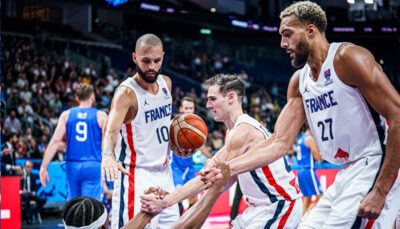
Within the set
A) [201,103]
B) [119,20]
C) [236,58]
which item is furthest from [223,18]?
[201,103]

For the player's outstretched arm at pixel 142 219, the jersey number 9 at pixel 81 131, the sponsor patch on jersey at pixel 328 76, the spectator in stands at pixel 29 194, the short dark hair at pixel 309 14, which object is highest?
the short dark hair at pixel 309 14

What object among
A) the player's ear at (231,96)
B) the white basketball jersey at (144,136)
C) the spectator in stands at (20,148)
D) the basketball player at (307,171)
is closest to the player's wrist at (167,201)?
the player's ear at (231,96)

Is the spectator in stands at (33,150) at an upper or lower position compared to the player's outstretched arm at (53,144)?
lower

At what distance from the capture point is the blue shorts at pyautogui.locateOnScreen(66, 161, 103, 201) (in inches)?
252

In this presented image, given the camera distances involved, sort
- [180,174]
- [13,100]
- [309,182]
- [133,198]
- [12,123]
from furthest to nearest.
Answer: [13,100], [12,123], [309,182], [180,174], [133,198]

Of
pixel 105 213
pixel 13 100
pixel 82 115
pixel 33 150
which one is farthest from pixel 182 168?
pixel 13 100

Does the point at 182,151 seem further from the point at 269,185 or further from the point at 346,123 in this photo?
the point at 346,123

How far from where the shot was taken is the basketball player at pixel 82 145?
6.41 m

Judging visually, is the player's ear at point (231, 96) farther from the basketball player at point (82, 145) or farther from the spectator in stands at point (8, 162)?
the spectator in stands at point (8, 162)

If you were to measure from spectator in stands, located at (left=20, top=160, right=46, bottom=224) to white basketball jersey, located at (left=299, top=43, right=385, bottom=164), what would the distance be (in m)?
7.04

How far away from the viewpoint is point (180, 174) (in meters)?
7.75

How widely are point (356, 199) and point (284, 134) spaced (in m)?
0.71

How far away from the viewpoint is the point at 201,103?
18797 millimetres

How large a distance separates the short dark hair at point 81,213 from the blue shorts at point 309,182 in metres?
7.10
